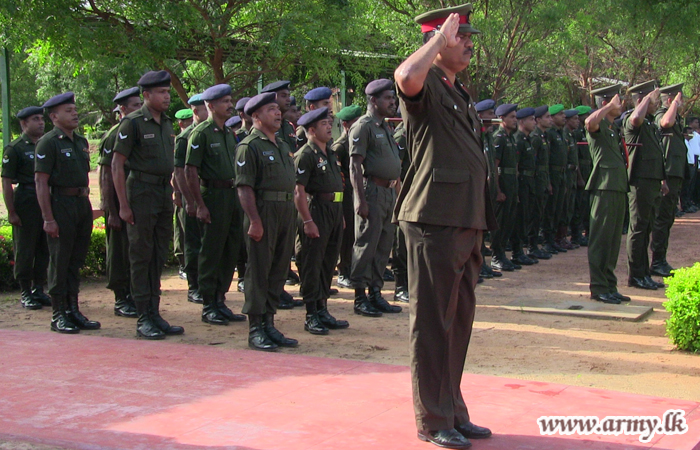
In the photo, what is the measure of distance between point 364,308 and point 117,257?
2.47 meters

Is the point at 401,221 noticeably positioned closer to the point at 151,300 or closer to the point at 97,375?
the point at 97,375

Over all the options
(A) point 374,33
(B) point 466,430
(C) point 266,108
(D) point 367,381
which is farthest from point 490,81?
(B) point 466,430

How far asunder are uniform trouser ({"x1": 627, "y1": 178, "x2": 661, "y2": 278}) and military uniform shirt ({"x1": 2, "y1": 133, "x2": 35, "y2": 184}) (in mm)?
6656

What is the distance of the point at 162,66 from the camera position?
11.0 metres

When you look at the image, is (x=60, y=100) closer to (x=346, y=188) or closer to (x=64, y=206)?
(x=64, y=206)

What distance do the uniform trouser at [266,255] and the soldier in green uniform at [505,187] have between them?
4.87 meters

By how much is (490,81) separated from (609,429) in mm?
11065

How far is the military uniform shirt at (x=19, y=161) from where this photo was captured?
825 centimetres

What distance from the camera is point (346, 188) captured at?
9125 mm

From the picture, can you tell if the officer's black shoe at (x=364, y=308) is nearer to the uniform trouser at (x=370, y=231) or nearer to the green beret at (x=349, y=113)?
the uniform trouser at (x=370, y=231)

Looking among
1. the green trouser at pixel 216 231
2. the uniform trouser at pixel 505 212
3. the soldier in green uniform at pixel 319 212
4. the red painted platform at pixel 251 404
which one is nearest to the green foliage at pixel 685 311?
the red painted platform at pixel 251 404

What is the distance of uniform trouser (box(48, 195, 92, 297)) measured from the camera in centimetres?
707

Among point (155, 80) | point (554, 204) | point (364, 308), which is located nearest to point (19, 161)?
point (155, 80)

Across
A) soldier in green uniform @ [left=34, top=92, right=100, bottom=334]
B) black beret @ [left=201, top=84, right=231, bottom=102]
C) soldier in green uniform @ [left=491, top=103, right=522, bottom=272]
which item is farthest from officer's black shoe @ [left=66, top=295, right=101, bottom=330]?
soldier in green uniform @ [left=491, top=103, right=522, bottom=272]
